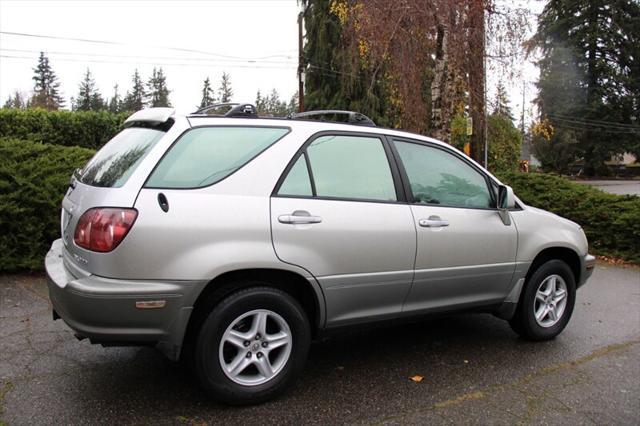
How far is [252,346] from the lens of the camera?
10.1ft

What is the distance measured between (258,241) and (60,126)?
11.2 meters

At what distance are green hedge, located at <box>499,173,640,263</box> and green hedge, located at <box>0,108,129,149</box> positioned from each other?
932cm

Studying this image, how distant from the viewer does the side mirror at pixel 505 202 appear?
13.4ft

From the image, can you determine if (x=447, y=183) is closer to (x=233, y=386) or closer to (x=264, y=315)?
(x=264, y=315)

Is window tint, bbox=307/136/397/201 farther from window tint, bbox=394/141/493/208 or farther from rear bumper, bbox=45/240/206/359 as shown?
rear bumper, bbox=45/240/206/359

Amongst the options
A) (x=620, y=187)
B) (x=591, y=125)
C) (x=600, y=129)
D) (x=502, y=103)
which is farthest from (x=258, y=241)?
(x=600, y=129)

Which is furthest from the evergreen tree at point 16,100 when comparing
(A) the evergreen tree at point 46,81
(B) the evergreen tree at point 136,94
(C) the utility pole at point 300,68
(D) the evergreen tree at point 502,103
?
(D) the evergreen tree at point 502,103

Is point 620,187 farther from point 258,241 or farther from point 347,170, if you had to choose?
point 258,241

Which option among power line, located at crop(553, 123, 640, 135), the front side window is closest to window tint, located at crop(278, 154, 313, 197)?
the front side window

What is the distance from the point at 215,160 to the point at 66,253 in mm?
1075

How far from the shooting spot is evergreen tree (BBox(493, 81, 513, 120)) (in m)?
11.4

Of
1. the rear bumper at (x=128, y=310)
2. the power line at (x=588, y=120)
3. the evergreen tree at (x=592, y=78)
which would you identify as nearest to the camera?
the rear bumper at (x=128, y=310)

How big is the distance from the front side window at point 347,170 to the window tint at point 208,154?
0.89 ft

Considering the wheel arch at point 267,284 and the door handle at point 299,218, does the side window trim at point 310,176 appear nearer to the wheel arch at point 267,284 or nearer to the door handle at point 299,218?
the door handle at point 299,218
